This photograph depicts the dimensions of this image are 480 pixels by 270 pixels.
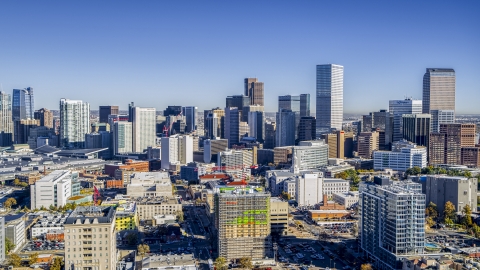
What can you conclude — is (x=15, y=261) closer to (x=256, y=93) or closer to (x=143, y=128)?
A: (x=143, y=128)

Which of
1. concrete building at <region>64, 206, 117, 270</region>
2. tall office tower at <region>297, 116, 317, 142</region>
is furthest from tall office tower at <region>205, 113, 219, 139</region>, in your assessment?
concrete building at <region>64, 206, 117, 270</region>

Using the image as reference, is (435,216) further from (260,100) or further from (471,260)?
(260,100)

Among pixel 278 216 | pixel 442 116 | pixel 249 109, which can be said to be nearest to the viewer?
pixel 278 216

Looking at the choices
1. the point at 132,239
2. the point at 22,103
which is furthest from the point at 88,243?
the point at 22,103

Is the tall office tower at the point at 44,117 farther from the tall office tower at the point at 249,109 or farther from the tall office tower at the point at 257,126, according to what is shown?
the tall office tower at the point at 257,126

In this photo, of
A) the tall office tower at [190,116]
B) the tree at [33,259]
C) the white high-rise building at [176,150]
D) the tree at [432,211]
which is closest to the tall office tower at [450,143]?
the tree at [432,211]

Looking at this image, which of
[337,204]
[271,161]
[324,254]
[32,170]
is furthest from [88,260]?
[271,161]

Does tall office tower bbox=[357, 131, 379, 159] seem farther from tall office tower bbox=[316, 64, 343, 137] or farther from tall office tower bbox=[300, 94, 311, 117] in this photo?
tall office tower bbox=[300, 94, 311, 117]
